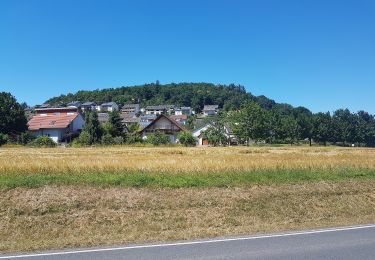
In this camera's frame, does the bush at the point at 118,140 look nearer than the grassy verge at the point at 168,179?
No

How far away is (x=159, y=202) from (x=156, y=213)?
1.01 metres

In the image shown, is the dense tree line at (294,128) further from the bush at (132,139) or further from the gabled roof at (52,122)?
the gabled roof at (52,122)

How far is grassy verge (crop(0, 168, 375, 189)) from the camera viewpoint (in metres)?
16.1

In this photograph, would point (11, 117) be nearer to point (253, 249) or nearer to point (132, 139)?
point (132, 139)

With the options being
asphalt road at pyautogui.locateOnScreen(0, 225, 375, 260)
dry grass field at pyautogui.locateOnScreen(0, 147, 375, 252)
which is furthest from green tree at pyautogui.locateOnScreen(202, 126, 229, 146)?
asphalt road at pyautogui.locateOnScreen(0, 225, 375, 260)

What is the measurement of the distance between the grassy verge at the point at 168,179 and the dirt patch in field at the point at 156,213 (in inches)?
21.0

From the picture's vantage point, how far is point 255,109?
275ft

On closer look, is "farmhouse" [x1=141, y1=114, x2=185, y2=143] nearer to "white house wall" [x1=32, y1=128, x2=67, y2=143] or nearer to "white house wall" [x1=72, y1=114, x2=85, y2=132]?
"white house wall" [x1=72, y1=114, x2=85, y2=132]

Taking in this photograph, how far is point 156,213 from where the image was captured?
14109 mm

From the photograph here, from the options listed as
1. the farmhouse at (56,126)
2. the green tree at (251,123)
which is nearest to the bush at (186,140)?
the green tree at (251,123)

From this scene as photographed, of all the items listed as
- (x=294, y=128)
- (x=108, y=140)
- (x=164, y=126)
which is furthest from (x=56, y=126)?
(x=294, y=128)

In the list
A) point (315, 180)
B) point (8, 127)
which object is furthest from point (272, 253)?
point (8, 127)

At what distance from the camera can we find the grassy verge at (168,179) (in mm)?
16125

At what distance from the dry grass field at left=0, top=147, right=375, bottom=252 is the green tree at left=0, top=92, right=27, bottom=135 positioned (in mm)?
57167
